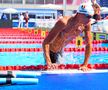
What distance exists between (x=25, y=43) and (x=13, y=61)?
3.52m

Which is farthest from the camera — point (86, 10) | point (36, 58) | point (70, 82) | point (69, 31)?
point (36, 58)

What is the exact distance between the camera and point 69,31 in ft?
16.7

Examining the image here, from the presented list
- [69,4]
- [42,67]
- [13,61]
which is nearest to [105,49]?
[13,61]

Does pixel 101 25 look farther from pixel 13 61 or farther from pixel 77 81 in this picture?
pixel 77 81

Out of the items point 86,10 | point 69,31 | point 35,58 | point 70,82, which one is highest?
point 86,10

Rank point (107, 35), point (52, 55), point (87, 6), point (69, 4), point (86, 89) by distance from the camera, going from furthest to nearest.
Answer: point (69, 4)
point (107, 35)
point (52, 55)
point (87, 6)
point (86, 89)

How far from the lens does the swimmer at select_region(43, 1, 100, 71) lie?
4.47 meters

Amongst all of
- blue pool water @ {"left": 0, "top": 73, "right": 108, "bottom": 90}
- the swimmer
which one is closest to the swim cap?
the swimmer

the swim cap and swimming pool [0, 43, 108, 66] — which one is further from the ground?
the swim cap

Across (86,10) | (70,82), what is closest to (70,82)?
(70,82)

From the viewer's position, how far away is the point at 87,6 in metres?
4.53

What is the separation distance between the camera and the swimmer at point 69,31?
14.7 ft

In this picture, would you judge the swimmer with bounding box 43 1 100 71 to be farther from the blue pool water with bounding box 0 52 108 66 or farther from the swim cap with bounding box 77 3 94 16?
the blue pool water with bounding box 0 52 108 66

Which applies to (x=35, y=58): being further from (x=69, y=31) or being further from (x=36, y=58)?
(x=69, y=31)
